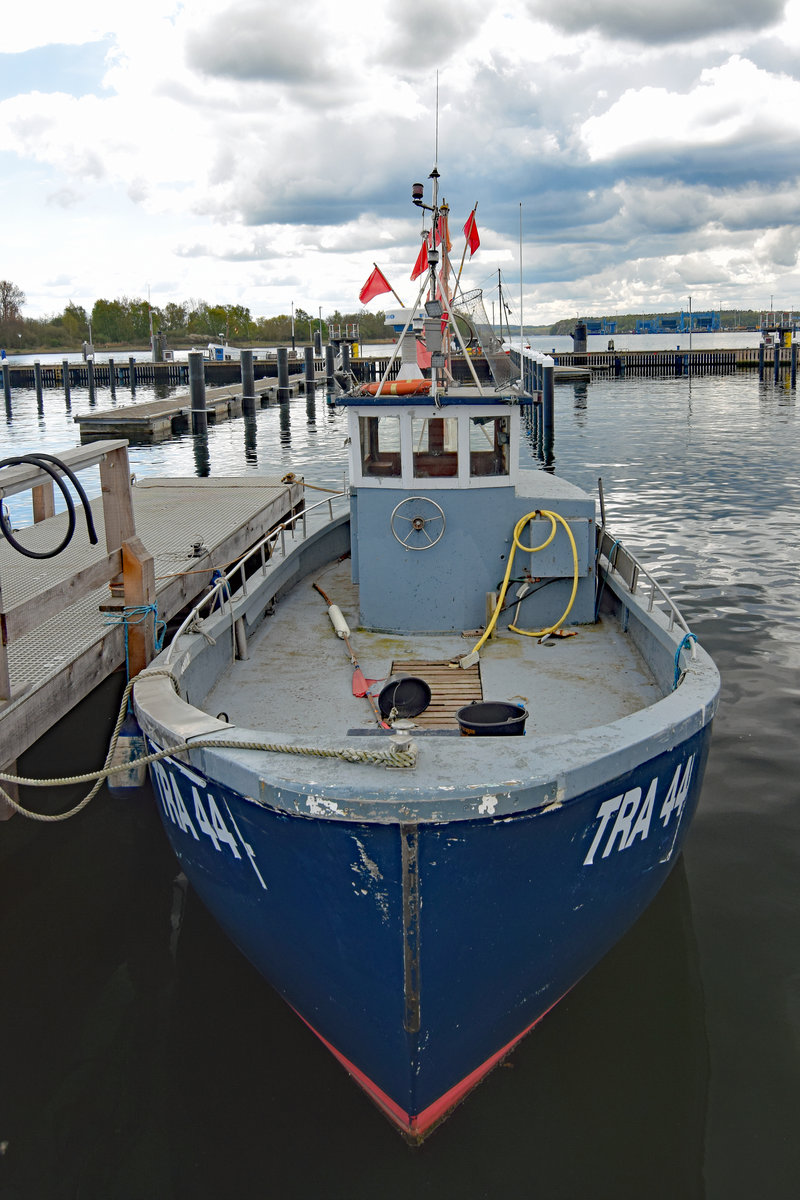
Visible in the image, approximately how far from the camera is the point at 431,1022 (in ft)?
15.5

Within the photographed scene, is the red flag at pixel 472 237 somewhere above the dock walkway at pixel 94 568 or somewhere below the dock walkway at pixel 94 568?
above

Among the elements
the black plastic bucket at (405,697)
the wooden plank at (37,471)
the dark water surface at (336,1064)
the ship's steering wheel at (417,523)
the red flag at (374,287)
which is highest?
the red flag at (374,287)

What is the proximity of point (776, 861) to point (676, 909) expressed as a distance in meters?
1.19

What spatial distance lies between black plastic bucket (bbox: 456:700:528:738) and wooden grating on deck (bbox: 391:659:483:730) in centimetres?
100

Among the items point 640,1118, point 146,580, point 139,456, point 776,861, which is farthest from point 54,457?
point 139,456

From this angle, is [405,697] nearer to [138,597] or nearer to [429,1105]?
[429,1105]

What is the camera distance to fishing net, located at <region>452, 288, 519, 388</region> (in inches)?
353

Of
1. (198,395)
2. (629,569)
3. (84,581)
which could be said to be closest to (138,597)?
(84,581)

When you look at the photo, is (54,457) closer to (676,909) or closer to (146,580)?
(146,580)

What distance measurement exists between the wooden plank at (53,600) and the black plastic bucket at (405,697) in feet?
9.79

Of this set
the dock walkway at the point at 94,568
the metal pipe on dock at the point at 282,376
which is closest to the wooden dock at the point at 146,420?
the metal pipe on dock at the point at 282,376

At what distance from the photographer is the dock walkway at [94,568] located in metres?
7.55

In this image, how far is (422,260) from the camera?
33.8 ft

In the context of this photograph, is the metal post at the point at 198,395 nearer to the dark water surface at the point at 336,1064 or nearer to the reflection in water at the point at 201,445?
the reflection in water at the point at 201,445
